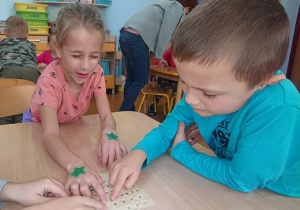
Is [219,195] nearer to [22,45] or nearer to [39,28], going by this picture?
[22,45]

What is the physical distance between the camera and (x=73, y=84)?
106 centimetres

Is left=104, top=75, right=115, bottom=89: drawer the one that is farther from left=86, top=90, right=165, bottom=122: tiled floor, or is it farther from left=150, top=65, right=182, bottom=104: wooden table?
left=150, top=65, right=182, bottom=104: wooden table

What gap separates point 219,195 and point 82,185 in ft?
0.97

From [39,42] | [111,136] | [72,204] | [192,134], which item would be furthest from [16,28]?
[72,204]

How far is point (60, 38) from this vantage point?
0.92 meters

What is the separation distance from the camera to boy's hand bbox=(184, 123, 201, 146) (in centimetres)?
82

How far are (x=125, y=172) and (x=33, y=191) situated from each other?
0.63ft

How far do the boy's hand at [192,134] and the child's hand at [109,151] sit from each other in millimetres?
207

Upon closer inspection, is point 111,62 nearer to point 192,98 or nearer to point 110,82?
point 110,82

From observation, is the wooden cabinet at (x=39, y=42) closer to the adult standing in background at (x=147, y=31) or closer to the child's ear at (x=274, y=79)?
the adult standing in background at (x=147, y=31)

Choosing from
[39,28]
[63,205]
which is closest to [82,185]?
[63,205]

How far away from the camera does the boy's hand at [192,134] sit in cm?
82

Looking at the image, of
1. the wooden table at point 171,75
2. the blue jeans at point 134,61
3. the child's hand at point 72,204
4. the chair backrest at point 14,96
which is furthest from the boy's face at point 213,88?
the wooden table at point 171,75

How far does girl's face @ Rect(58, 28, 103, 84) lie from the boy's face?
46 cm
